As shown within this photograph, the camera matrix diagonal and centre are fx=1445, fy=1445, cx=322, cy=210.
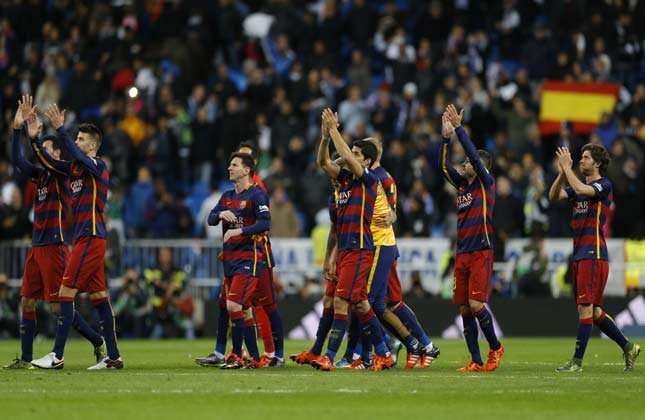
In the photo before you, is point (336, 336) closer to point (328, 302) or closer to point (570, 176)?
point (328, 302)

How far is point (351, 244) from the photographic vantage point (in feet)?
50.8

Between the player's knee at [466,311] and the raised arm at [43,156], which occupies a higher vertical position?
the raised arm at [43,156]

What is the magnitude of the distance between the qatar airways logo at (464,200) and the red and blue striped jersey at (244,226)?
2.11 meters

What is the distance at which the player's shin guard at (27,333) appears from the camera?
625 inches

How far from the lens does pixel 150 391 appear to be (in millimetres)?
12672

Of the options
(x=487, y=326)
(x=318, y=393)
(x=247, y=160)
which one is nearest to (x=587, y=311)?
(x=487, y=326)

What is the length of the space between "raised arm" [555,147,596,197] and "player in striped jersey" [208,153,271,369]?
3.24m

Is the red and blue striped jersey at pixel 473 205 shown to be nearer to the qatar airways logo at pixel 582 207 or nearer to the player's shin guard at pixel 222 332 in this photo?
the qatar airways logo at pixel 582 207

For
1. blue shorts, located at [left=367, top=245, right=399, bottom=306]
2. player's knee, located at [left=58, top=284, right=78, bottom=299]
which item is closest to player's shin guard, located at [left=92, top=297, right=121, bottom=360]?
player's knee, located at [left=58, top=284, right=78, bottom=299]

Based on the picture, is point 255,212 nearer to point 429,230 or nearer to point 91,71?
point 429,230

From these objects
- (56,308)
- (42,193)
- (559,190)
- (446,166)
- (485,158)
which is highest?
(485,158)

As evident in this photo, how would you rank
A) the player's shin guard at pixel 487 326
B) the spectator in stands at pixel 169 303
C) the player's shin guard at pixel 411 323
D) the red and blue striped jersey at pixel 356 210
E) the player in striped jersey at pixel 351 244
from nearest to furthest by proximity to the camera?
the player in striped jersey at pixel 351 244, the red and blue striped jersey at pixel 356 210, the player's shin guard at pixel 487 326, the player's shin guard at pixel 411 323, the spectator in stands at pixel 169 303

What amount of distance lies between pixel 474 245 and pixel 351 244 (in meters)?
1.35

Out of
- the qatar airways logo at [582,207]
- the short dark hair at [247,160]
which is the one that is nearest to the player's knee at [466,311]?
the qatar airways logo at [582,207]
